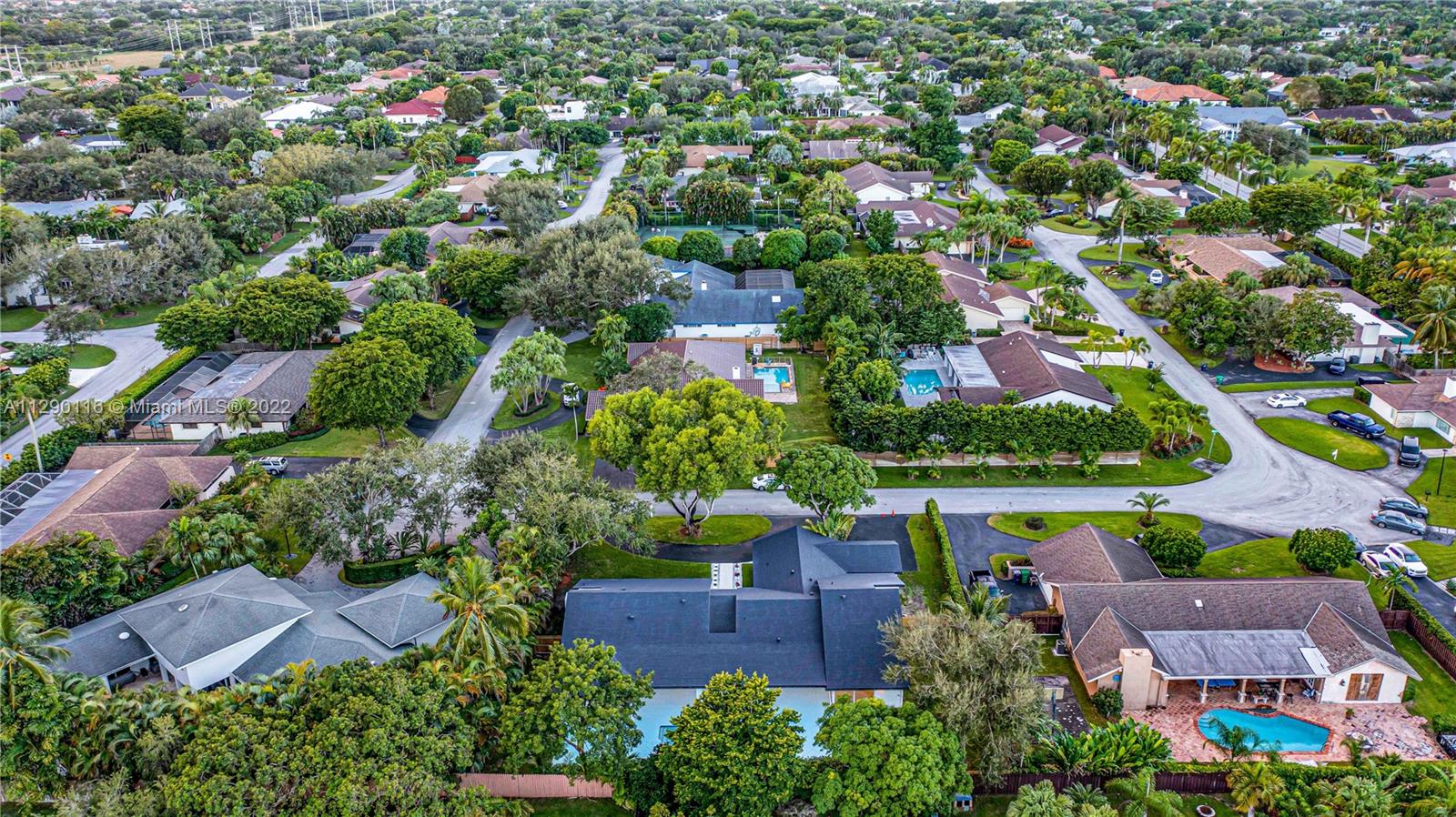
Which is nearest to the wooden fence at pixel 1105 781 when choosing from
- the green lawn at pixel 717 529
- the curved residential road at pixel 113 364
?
the green lawn at pixel 717 529

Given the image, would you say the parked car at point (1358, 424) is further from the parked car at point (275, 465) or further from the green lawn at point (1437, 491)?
the parked car at point (275, 465)

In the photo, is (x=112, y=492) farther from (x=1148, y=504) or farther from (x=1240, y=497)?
(x=1240, y=497)

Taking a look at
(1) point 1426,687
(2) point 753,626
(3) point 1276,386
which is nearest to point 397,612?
(2) point 753,626

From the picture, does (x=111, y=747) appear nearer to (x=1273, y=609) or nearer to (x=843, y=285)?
(x=1273, y=609)

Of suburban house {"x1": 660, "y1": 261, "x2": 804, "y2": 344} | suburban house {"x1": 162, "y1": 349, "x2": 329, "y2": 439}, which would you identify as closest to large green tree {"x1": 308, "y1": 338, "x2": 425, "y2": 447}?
suburban house {"x1": 162, "y1": 349, "x2": 329, "y2": 439}

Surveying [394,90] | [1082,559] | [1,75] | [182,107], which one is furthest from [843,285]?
[1,75]
